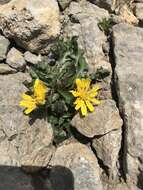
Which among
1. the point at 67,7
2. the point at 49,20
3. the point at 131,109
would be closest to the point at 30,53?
the point at 49,20

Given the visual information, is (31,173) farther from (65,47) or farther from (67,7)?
(67,7)

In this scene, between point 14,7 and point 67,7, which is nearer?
point 14,7

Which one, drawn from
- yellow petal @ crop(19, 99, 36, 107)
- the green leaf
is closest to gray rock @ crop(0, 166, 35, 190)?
yellow petal @ crop(19, 99, 36, 107)

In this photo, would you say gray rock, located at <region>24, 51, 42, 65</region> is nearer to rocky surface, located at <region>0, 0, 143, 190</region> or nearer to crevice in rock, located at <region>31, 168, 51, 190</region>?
rocky surface, located at <region>0, 0, 143, 190</region>

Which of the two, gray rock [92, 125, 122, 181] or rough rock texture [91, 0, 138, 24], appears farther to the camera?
rough rock texture [91, 0, 138, 24]

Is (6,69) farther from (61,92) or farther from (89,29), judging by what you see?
(89,29)

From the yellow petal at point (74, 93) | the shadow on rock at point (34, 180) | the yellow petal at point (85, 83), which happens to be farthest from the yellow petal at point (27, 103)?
the shadow on rock at point (34, 180)
